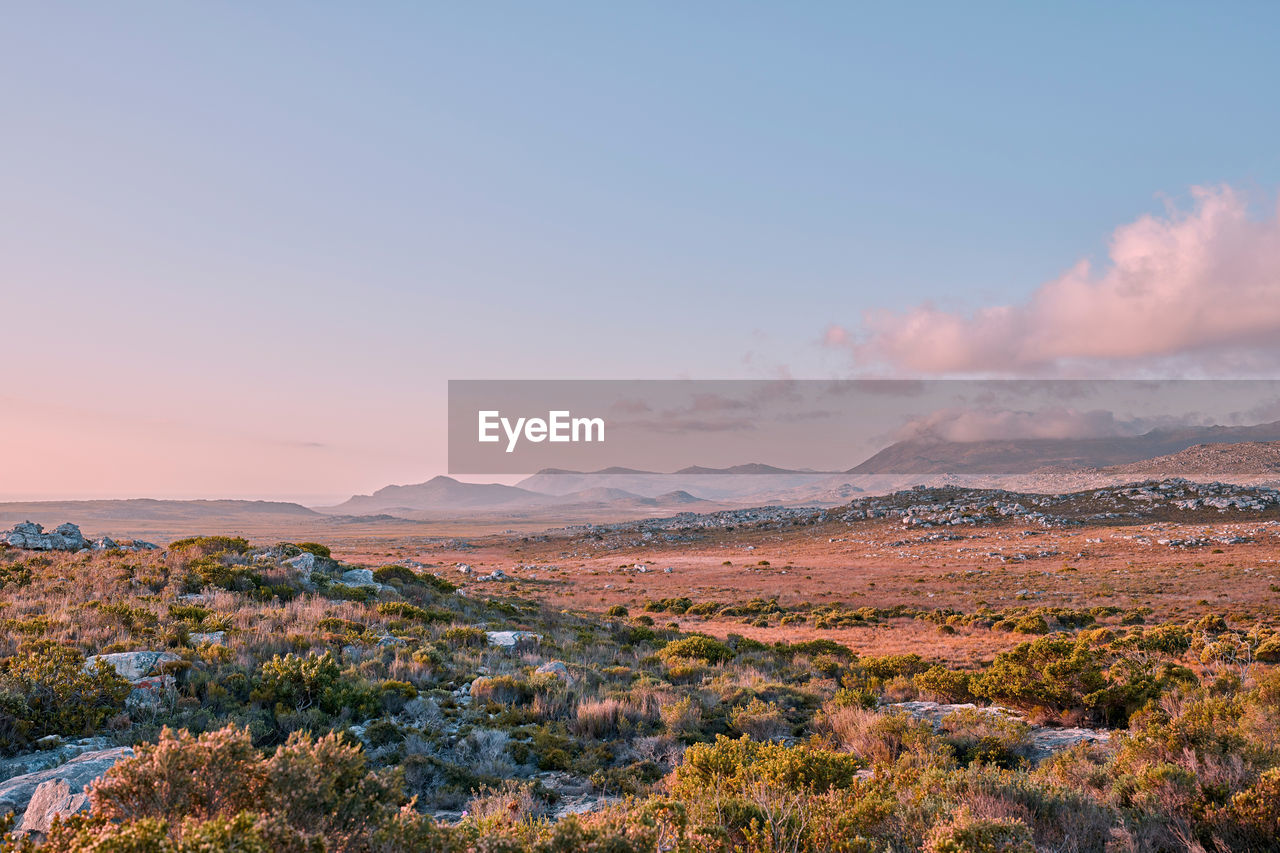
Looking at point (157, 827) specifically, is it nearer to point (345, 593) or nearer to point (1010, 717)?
point (1010, 717)

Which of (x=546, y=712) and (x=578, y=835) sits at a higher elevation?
(x=578, y=835)

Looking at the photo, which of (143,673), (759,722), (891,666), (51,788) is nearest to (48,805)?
(51,788)

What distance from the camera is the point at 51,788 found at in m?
5.23

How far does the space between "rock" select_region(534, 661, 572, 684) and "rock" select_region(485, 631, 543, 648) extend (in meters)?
2.49

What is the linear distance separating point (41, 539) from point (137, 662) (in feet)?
81.0

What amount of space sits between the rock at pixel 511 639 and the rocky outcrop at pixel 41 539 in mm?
23037

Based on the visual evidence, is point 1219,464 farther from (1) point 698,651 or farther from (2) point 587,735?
(2) point 587,735

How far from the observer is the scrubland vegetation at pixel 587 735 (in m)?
4.01

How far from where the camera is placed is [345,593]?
20.1m

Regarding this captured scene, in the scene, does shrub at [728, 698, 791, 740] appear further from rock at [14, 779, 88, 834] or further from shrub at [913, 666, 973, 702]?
rock at [14, 779, 88, 834]

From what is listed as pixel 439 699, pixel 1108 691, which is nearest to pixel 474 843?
pixel 439 699

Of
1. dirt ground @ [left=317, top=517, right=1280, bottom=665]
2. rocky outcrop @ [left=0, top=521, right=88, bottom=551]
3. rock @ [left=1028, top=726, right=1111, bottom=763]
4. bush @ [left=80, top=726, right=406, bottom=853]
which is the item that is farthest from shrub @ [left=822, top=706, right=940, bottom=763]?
rocky outcrop @ [left=0, top=521, right=88, bottom=551]

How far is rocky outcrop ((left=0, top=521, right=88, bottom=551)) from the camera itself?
25.6 meters

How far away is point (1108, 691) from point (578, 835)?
35.6 feet
